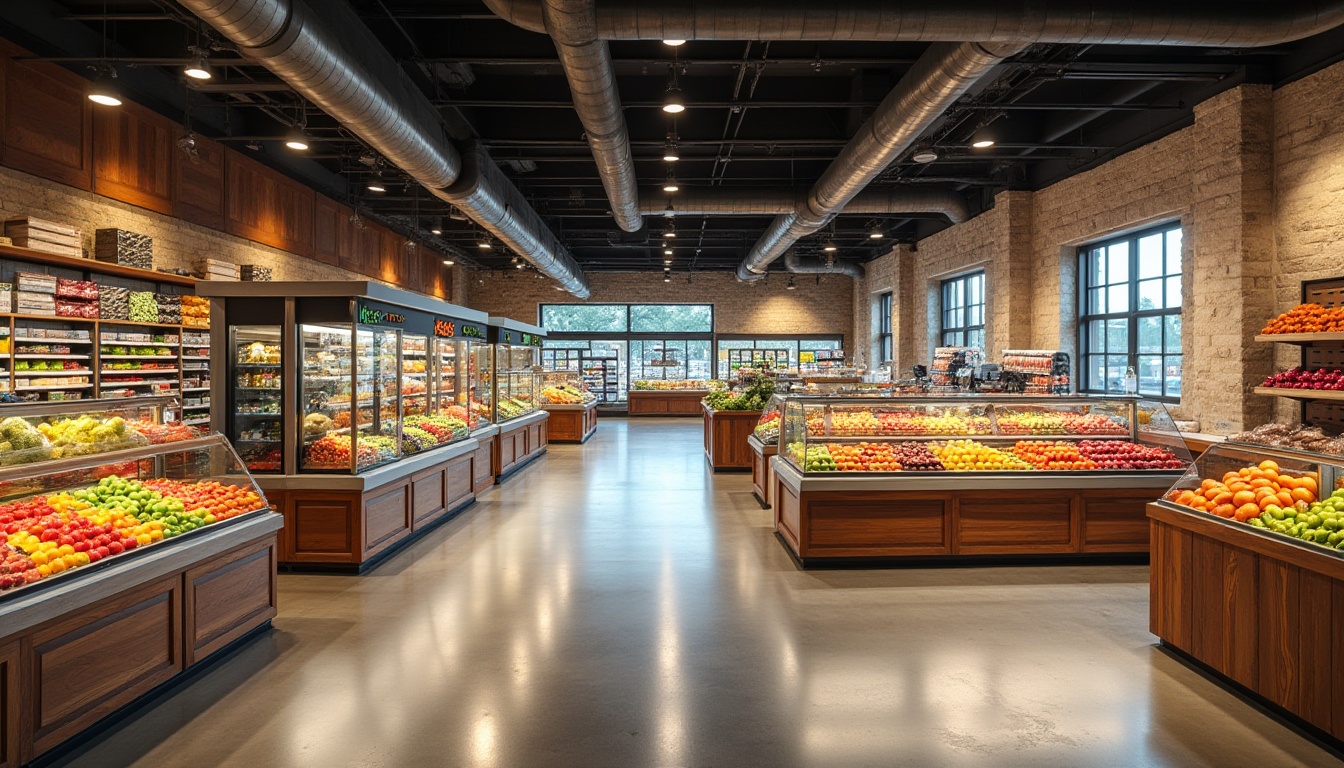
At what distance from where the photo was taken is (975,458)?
6062 millimetres

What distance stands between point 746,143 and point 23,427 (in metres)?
7.97

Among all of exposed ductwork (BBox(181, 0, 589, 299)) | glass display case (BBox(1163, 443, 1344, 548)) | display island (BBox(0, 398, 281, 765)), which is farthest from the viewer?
exposed ductwork (BBox(181, 0, 589, 299))

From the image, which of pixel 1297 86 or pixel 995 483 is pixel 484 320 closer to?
pixel 995 483

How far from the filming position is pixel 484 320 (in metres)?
9.58

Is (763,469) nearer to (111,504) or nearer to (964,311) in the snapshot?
(111,504)

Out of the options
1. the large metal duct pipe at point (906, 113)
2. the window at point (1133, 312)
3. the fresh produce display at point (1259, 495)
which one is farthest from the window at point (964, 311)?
the fresh produce display at point (1259, 495)

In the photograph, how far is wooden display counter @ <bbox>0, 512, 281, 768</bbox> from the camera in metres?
2.73

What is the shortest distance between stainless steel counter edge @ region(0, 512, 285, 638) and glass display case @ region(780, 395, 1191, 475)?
3923 mm

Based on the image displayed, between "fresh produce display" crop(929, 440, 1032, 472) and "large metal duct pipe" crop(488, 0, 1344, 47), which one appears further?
"fresh produce display" crop(929, 440, 1032, 472)

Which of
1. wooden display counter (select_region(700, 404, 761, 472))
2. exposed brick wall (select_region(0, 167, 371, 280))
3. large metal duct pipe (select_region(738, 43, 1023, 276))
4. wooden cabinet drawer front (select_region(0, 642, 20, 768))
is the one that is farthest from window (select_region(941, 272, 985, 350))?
wooden cabinet drawer front (select_region(0, 642, 20, 768))

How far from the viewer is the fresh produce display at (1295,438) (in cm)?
582

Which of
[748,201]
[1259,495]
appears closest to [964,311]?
[748,201]

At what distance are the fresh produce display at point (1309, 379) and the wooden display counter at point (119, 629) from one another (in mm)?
7964

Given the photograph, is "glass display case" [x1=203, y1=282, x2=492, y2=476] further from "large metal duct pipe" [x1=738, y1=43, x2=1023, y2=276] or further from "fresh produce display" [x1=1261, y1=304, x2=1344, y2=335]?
"fresh produce display" [x1=1261, y1=304, x2=1344, y2=335]
